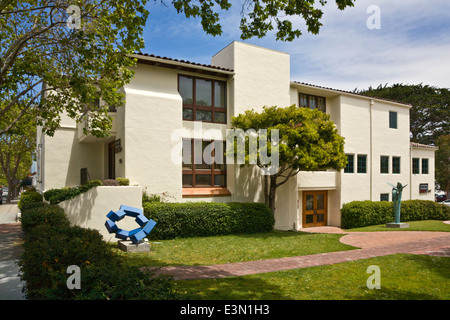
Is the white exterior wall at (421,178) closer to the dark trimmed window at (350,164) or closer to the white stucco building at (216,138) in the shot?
the white stucco building at (216,138)

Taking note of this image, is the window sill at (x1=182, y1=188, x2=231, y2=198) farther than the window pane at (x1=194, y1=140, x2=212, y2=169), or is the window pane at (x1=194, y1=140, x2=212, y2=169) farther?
the window pane at (x1=194, y1=140, x2=212, y2=169)

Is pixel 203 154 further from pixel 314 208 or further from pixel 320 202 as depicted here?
pixel 320 202

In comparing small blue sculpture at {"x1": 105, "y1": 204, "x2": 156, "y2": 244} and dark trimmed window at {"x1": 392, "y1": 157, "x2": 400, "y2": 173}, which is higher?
dark trimmed window at {"x1": 392, "y1": 157, "x2": 400, "y2": 173}

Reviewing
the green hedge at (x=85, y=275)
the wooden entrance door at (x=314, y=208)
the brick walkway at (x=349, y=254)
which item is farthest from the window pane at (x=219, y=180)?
the green hedge at (x=85, y=275)

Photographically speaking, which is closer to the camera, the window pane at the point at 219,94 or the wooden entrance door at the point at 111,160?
the wooden entrance door at the point at 111,160

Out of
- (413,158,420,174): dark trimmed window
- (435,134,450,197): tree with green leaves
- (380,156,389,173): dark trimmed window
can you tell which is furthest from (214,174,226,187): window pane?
(435,134,450,197): tree with green leaves

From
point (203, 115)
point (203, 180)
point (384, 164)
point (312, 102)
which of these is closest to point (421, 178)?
point (384, 164)

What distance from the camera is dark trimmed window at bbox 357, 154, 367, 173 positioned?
21047 millimetres

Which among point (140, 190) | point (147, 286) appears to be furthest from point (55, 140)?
point (147, 286)

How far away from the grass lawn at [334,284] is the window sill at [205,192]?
303 inches

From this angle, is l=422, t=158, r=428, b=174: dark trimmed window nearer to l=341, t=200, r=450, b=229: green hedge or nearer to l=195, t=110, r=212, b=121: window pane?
l=341, t=200, r=450, b=229: green hedge

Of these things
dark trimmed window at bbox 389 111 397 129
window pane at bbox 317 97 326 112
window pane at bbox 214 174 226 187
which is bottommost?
window pane at bbox 214 174 226 187

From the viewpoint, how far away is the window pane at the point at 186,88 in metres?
15.4

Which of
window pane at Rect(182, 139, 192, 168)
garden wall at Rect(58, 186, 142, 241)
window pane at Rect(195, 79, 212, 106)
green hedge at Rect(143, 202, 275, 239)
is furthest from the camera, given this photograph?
window pane at Rect(195, 79, 212, 106)
